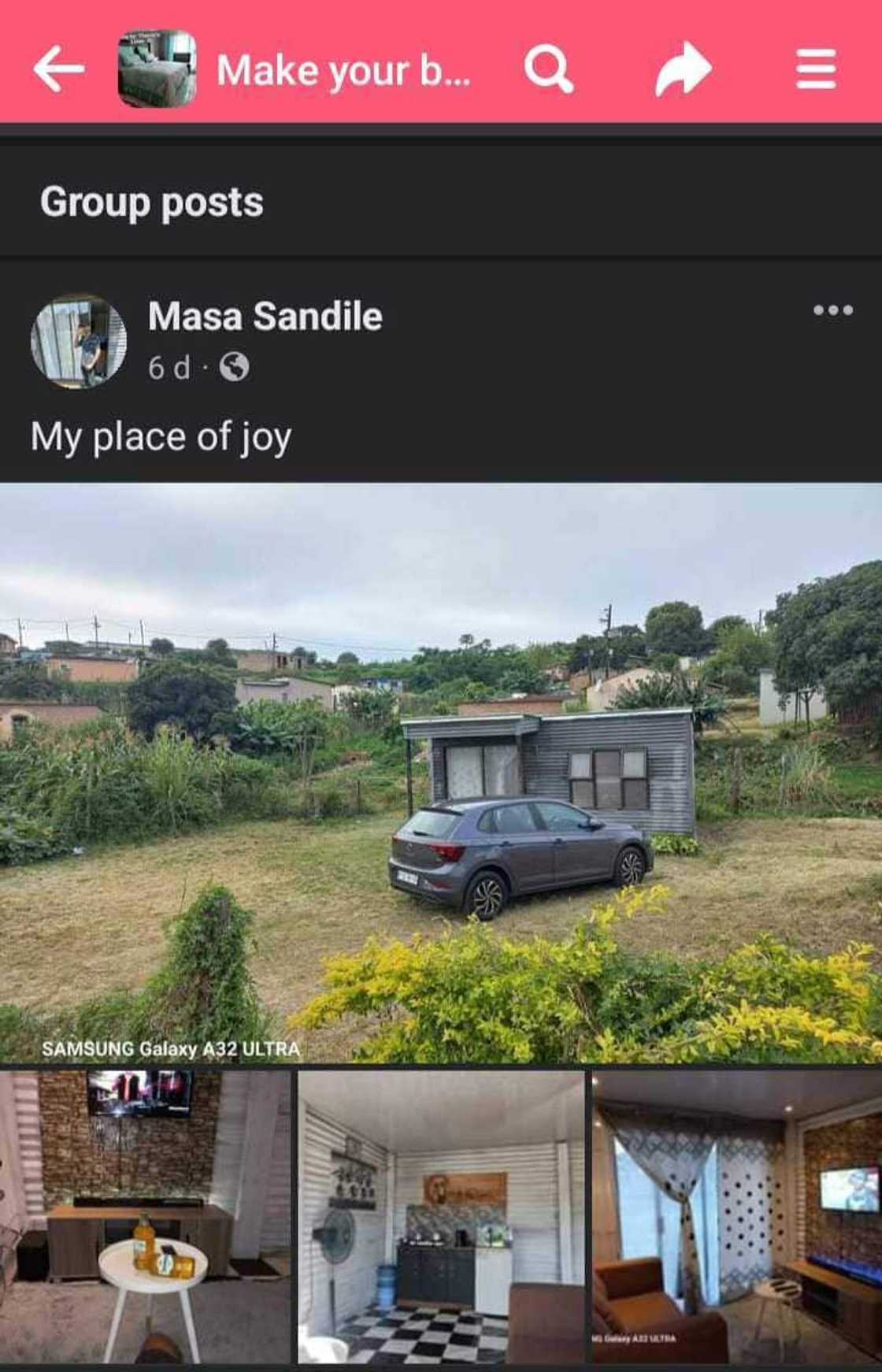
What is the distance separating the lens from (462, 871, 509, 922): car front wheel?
277 cm

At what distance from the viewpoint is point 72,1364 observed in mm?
2564

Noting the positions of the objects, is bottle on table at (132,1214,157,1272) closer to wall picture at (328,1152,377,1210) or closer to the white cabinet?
wall picture at (328,1152,377,1210)

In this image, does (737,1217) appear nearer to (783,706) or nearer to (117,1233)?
(783,706)

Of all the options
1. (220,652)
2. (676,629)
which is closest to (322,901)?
(220,652)

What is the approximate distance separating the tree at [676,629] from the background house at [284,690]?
1.27 meters

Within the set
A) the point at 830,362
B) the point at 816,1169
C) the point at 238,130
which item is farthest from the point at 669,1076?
the point at 238,130

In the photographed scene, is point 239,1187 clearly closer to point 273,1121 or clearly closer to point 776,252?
point 273,1121

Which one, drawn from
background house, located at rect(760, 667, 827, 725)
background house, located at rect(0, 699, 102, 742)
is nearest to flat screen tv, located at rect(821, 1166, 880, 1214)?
background house, located at rect(760, 667, 827, 725)

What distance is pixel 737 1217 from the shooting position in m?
2.60

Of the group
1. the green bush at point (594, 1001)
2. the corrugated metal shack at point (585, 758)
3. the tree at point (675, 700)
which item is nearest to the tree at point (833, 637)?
the tree at point (675, 700)
